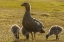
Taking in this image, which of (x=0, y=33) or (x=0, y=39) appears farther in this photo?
(x=0, y=33)

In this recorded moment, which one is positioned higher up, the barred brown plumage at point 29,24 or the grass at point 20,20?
the barred brown plumage at point 29,24

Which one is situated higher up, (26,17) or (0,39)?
(26,17)

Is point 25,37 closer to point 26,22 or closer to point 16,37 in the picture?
point 16,37

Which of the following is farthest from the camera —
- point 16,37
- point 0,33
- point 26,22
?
point 0,33

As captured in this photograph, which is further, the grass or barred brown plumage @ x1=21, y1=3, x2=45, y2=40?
the grass

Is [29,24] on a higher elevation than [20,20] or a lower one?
higher

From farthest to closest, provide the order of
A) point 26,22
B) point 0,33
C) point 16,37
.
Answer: point 0,33, point 16,37, point 26,22

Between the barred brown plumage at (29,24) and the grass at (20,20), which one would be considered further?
the grass at (20,20)

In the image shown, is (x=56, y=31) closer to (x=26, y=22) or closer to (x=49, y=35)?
(x=49, y=35)

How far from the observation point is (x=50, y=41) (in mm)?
16609

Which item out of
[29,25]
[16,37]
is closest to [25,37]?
[16,37]

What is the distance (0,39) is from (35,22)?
7.52ft

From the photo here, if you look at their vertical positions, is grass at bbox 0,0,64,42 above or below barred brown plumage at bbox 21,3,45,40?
below

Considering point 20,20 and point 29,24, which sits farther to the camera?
point 20,20
